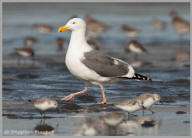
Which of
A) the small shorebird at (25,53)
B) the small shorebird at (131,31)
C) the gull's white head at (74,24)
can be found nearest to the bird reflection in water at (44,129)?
the gull's white head at (74,24)

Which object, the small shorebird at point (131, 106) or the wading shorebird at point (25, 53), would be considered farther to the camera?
the wading shorebird at point (25, 53)

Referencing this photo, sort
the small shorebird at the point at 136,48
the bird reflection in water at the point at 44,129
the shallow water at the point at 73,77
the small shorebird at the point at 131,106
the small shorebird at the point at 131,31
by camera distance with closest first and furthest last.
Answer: the bird reflection in water at the point at 44,129, the small shorebird at the point at 131,106, the shallow water at the point at 73,77, the small shorebird at the point at 136,48, the small shorebird at the point at 131,31

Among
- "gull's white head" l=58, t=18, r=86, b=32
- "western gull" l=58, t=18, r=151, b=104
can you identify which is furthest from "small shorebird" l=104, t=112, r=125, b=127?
"gull's white head" l=58, t=18, r=86, b=32

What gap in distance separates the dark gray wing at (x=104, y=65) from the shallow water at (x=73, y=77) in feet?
1.91

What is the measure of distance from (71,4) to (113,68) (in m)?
27.2

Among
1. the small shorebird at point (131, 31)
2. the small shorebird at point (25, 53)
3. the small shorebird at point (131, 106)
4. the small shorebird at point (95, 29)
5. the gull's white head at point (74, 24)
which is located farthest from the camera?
the small shorebird at point (95, 29)

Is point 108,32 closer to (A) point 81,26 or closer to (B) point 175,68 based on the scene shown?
(B) point 175,68

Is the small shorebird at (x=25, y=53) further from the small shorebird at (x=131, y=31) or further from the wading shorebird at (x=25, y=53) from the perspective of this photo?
the small shorebird at (x=131, y=31)

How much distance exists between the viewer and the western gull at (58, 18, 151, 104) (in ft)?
30.0

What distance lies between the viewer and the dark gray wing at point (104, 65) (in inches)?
363

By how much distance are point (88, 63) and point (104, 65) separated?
387 millimetres

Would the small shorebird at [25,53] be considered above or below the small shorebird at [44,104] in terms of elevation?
above

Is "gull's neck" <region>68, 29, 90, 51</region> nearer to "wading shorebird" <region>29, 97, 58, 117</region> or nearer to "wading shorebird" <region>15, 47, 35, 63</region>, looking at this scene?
"wading shorebird" <region>29, 97, 58, 117</region>

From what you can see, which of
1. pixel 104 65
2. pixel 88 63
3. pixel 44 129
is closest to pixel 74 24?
pixel 88 63
